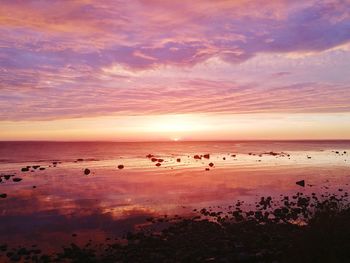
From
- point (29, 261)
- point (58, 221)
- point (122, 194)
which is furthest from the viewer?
point (122, 194)

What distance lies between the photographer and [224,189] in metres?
39.8

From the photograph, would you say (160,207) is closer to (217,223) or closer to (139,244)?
(217,223)

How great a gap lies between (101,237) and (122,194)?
15.8 meters

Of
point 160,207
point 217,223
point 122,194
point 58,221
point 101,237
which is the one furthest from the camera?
point 122,194

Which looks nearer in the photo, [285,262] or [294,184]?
[285,262]

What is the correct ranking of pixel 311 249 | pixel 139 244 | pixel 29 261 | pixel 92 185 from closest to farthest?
1. pixel 311 249
2. pixel 29 261
3. pixel 139 244
4. pixel 92 185

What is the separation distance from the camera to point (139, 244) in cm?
2005

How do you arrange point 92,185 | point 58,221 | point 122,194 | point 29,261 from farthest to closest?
1. point 92,185
2. point 122,194
3. point 58,221
4. point 29,261

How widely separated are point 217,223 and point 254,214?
12.5 ft

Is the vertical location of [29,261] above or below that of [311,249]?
below

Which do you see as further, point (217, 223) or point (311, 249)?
point (217, 223)

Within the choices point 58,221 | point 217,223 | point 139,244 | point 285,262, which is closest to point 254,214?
point 217,223

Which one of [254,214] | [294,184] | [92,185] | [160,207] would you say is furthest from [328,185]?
[92,185]

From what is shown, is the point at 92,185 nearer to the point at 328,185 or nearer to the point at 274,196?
the point at 274,196
